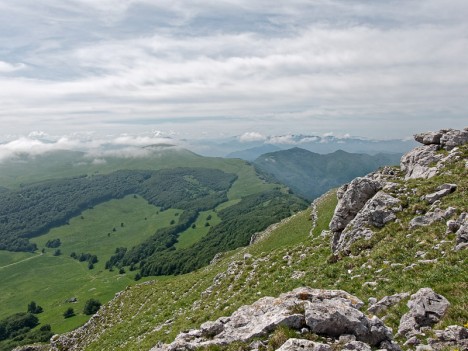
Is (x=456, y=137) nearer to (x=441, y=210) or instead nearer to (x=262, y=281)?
(x=441, y=210)

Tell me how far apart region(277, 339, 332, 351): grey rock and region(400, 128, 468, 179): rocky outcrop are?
28545mm

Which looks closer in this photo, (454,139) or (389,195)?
(389,195)

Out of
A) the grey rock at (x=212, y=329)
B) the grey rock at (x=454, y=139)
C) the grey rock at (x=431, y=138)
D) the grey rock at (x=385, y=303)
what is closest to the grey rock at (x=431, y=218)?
the grey rock at (x=385, y=303)

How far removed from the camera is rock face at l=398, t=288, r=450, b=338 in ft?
50.1

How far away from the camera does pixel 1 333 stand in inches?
6998

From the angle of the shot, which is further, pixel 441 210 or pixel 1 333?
pixel 1 333

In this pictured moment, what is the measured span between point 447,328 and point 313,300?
17.7 ft

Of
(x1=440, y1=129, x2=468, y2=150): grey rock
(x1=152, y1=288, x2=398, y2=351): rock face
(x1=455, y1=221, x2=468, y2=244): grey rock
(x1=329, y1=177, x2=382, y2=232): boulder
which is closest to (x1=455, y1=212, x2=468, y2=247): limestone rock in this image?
(x1=455, y1=221, x2=468, y2=244): grey rock

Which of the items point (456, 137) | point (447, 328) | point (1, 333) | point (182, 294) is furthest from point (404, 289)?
point (1, 333)

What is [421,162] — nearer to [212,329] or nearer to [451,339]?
[451,339]

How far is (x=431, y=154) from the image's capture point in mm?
39094

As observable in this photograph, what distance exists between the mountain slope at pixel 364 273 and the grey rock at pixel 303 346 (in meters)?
0.85

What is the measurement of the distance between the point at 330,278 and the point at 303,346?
1460cm

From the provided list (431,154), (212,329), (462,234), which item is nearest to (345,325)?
(212,329)
